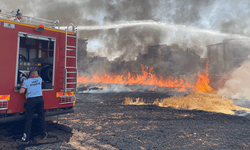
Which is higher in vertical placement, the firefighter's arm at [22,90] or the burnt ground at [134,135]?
the firefighter's arm at [22,90]

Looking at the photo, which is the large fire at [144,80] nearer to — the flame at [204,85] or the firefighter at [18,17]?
the flame at [204,85]

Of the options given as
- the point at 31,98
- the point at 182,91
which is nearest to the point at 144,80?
the point at 182,91

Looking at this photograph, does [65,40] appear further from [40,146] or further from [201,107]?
[201,107]

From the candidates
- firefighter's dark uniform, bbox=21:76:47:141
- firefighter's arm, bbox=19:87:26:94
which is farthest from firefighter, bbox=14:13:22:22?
firefighter's arm, bbox=19:87:26:94

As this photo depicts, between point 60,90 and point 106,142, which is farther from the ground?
point 60,90

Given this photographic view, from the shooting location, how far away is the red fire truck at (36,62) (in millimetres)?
3936

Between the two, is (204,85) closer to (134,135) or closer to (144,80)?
(144,80)

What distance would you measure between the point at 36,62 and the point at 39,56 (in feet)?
1.04

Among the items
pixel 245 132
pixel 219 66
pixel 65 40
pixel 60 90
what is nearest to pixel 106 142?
pixel 60 90

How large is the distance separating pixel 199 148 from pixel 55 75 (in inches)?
181

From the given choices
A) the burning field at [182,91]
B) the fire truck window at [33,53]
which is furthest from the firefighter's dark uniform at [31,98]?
the burning field at [182,91]

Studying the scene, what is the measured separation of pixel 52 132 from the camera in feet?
16.1

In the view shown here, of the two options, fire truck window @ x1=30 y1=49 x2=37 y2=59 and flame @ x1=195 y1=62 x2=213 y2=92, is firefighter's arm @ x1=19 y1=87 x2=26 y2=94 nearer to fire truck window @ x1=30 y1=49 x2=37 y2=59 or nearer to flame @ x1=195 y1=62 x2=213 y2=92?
fire truck window @ x1=30 y1=49 x2=37 y2=59

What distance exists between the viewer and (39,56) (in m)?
5.67
